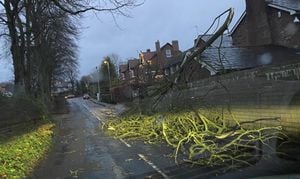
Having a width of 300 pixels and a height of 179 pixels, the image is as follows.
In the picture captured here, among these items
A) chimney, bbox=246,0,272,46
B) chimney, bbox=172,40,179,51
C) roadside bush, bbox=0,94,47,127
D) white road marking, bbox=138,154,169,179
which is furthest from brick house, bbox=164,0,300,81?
chimney, bbox=172,40,179,51

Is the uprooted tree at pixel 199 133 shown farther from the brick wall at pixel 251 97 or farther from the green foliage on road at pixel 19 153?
the green foliage on road at pixel 19 153

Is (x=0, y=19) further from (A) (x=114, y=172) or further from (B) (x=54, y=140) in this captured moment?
(A) (x=114, y=172)

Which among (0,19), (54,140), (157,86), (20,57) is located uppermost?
(0,19)

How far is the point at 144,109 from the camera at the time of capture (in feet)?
76.3

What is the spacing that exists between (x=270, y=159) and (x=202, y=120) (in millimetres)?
5642

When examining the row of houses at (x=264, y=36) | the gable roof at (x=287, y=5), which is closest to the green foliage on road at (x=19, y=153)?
the row of houses at (x=264, y=36)

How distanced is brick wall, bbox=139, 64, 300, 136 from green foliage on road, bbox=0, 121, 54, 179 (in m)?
5.30

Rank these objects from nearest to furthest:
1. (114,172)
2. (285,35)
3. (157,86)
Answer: (114,172) < (157,86) < (285,35)

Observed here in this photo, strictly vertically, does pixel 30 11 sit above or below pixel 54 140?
above

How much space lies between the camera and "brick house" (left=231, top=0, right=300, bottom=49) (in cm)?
4100

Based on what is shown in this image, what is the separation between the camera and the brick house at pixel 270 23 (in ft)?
135

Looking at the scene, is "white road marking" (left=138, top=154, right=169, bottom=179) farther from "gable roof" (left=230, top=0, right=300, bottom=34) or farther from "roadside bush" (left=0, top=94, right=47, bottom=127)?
"gable roof" (left=230, top=0, right=300, bottom=34)

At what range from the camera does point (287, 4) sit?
1671 inches

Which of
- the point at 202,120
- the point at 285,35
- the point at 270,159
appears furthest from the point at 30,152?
the point at 285,35
